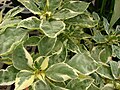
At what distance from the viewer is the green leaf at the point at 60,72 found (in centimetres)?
70

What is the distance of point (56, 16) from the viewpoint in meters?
0.80

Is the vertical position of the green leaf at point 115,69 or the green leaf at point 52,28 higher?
the green leaf at point 52,28

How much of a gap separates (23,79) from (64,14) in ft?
0.74

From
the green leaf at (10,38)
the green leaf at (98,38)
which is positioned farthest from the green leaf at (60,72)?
the green leaf at (98,38)

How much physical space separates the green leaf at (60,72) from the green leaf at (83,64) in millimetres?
36

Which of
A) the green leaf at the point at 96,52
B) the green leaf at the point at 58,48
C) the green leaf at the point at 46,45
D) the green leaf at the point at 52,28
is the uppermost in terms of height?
the green leaf at the point at 52,28

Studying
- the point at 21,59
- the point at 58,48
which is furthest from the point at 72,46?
the point at 21,59

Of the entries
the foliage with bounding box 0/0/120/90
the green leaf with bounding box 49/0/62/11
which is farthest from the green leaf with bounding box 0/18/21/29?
the green leaf with bounding box 49/0/62/11

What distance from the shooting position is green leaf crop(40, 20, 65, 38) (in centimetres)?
71

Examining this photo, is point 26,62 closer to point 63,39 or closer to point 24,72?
point 24,72

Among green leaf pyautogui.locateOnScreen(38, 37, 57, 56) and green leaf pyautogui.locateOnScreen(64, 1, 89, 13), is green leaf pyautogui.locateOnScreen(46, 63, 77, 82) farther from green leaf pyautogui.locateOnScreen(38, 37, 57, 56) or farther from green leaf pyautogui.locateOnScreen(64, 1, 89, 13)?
green leaf pyautogui.locateOnScreen(64, 1, 89, 13)

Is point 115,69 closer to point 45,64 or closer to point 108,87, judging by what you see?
point 108,87

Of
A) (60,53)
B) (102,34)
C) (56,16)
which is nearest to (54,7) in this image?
(56,16)

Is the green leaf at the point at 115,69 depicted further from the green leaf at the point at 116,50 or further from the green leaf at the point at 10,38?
the green leaf at the point at 10,38
